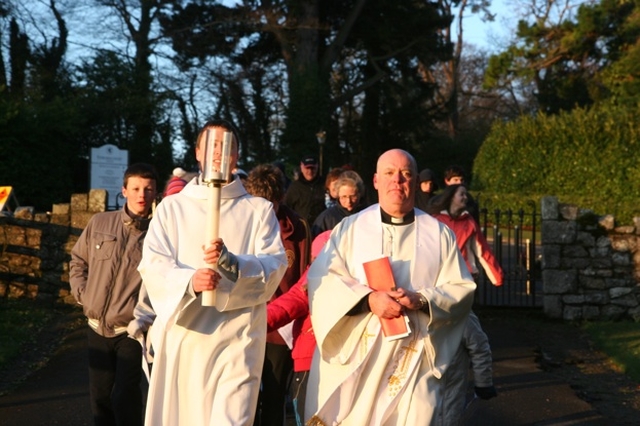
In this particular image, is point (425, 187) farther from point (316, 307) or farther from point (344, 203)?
point (316, 307)

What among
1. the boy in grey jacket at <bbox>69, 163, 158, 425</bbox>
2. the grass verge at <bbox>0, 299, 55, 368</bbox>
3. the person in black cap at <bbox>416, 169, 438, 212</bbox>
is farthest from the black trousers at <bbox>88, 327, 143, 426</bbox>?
the person in black cap at <bbox>416, 169, 438, 212</bbox>

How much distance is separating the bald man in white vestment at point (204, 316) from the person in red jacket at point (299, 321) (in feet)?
1.44

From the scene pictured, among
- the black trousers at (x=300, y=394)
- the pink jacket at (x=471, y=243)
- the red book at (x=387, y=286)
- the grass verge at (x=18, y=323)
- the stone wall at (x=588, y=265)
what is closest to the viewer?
the red book at (x=387, y=286)

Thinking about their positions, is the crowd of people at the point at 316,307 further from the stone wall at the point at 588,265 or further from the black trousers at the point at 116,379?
the stone wall at the point at 588,265

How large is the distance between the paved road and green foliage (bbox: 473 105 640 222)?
21623mm

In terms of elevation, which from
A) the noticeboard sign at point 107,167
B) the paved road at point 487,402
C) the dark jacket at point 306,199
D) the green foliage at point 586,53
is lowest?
the paved road at point 487,402

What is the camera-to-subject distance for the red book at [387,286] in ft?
17.1

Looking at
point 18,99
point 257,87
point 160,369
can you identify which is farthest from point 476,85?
point 160,369

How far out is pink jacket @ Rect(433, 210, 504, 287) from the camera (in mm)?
9039

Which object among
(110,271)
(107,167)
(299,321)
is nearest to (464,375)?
(299,321)

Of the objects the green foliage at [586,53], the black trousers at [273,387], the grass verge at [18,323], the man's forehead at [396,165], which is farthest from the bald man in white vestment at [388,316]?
the green foliage at [586,53]

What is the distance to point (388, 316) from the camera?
516cm

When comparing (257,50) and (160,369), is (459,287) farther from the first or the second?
(257,50)

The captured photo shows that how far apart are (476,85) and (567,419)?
1930 inches
